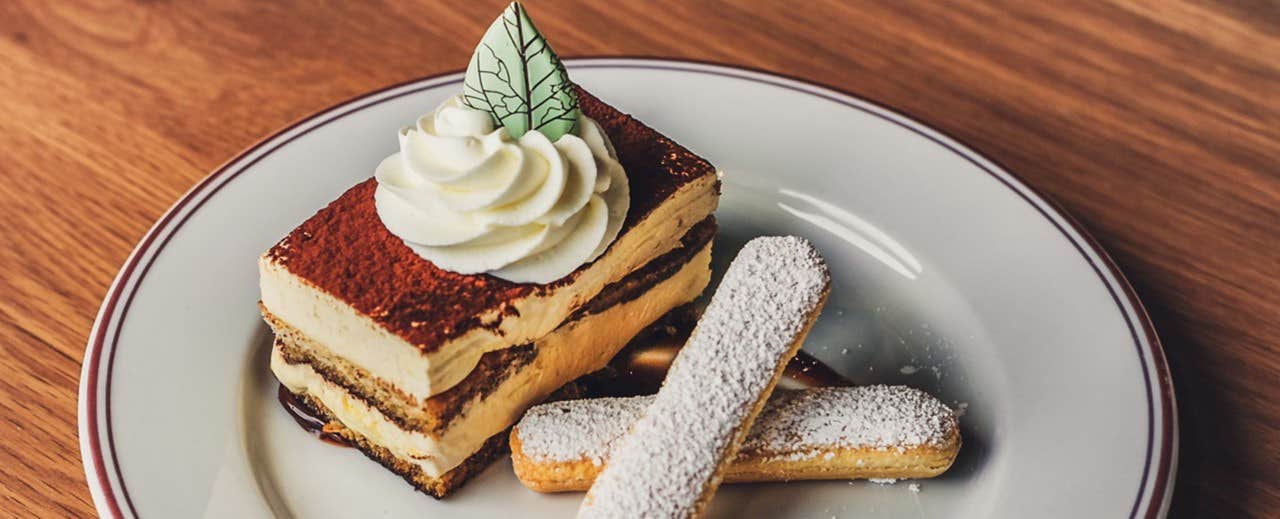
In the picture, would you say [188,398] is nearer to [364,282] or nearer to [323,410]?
[323,410]

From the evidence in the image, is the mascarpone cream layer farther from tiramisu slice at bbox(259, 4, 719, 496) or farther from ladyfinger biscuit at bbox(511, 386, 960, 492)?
ladyfinger biscuit at bbox(511, 386, 960, 492)

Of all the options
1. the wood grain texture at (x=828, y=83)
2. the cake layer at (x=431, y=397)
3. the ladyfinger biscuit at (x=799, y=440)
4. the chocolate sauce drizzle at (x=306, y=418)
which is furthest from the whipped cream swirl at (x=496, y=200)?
the wood grain texture at (x=828, y=83)

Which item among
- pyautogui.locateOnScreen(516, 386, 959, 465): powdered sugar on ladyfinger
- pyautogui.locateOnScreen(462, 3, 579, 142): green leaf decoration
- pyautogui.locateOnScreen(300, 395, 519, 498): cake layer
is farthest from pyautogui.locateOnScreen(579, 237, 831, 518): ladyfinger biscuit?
pyautogui.locateOnScreen(462, 3, 579, 142): green leaf decoration

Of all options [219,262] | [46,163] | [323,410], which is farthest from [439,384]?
[46,163]

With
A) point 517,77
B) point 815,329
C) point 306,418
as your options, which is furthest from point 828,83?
point 306,418

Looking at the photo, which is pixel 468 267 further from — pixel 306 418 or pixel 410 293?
pixel 306 418
